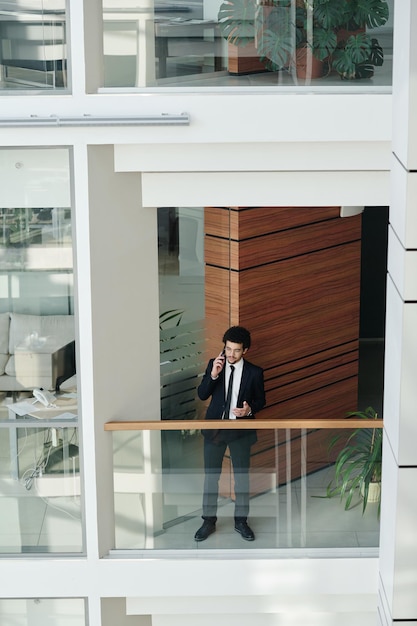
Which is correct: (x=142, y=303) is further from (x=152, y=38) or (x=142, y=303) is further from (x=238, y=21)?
(x=238, y=21)

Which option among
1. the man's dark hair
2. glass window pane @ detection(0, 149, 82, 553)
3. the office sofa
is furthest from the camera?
the man's dark hair

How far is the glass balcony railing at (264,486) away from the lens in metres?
8.55

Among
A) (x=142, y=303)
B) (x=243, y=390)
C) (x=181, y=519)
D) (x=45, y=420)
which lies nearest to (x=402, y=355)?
(x=243, y=390)

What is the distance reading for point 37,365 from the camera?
8695mm

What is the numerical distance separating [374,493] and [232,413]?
4.14 ft

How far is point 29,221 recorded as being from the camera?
841 cm

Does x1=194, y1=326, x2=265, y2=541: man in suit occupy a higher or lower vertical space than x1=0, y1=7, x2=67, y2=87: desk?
lower

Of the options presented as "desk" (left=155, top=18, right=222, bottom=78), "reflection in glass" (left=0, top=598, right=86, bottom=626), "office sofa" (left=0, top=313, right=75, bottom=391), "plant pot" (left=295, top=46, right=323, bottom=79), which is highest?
"desk" (left=155, top=18, right=222, bottom=78)

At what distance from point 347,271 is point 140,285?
2936 mm

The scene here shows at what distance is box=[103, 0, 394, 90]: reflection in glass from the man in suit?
2.05 metres

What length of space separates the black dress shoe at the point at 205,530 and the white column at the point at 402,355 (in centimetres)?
203

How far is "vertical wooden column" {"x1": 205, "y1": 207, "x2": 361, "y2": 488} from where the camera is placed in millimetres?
10117

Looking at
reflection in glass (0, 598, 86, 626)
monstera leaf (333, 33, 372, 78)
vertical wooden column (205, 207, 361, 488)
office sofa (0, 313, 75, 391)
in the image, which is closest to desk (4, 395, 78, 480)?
office sofa (0, 313, 75, 391)

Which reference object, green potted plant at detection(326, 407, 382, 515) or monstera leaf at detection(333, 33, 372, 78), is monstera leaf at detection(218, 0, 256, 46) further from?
green potted plant at detection(326, 407, 382, 515)
